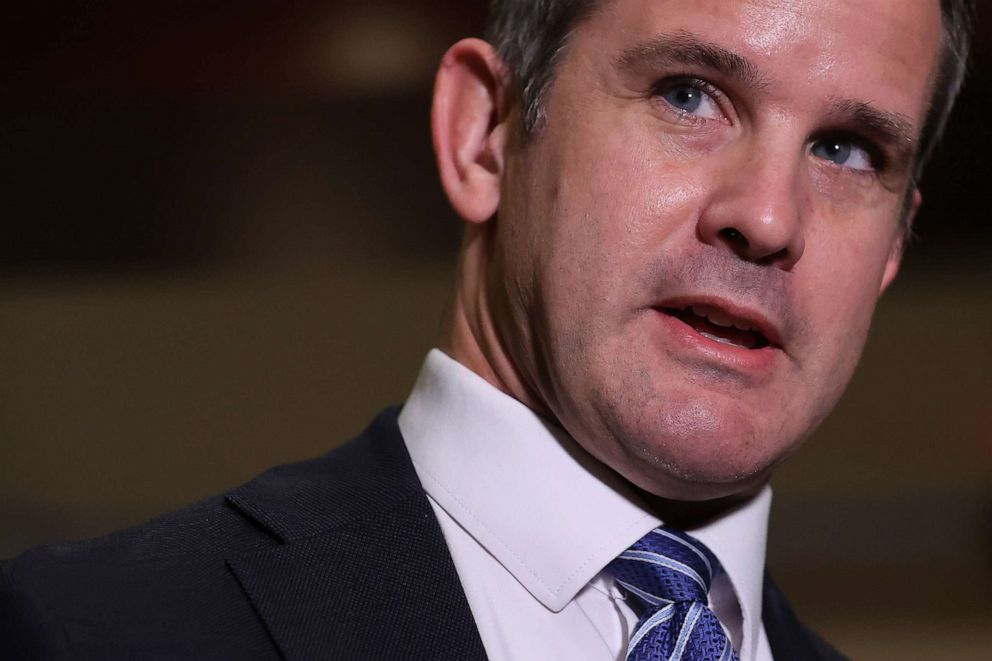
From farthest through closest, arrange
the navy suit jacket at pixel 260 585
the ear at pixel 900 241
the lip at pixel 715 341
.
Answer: the ear at pixel 900 241 < the lip at pixel 715 341 < the navy suit jacket at pixel 260 585

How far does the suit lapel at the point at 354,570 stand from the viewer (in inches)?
46.1

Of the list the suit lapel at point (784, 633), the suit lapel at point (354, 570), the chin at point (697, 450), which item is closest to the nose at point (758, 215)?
the chin at point (697, 450)

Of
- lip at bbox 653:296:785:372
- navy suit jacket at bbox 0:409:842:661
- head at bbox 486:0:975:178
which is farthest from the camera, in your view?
head at bbox 486:0:975:178

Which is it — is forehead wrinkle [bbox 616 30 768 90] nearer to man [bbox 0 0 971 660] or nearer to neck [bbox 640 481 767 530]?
man [bbox 0 0 971 660]

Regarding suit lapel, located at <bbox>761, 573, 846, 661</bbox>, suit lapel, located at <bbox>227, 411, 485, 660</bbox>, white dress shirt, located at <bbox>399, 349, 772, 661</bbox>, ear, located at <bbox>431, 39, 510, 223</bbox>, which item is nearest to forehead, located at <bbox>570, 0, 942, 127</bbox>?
ear, located at <bbox>431, 39, 510, 223</bbox>

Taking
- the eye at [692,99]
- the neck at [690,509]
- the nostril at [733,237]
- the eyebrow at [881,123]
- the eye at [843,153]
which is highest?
the eye at [692,99]

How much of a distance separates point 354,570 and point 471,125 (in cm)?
51

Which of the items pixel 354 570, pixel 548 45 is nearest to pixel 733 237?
pixel 548 45

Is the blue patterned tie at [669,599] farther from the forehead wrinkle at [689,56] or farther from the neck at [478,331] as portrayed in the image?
the forehead wrinkle at [689,56]

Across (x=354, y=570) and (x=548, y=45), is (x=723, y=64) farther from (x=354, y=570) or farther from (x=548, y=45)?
(x=354, y=570)

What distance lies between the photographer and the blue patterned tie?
51.0 inches

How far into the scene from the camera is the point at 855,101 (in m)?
1.32

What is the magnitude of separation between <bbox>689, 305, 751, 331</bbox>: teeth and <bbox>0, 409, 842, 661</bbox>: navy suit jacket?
1.03 feet

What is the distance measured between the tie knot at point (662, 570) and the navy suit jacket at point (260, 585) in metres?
0.19
